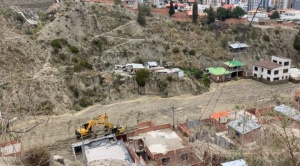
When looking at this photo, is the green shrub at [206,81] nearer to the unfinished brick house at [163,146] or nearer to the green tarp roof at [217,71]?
the green tarp roof at [217,71]

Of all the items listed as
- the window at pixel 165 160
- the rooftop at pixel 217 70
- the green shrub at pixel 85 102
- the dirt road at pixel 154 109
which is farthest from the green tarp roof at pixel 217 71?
the window at pixel 165 160

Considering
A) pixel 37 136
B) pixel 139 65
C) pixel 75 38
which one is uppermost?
pixel 75 38

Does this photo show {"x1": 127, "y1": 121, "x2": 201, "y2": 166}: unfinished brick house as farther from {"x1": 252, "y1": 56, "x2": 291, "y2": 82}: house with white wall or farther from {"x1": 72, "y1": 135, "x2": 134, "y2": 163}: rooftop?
{"x1": 252, "y1": 56, "x2": 291, "y2": 82}: house with white wall

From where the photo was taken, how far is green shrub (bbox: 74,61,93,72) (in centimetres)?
2221

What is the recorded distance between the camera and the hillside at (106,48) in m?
20.9

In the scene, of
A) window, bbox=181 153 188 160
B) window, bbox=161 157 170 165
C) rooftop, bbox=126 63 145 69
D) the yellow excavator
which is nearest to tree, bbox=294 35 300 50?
rooftop, bbox=126 63 145 69

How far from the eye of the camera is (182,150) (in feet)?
40.7

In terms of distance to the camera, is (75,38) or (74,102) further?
(75,38)

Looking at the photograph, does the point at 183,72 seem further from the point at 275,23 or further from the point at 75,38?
the point at 275,23

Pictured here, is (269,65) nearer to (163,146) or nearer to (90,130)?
(163,146)

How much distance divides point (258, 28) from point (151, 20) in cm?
1220

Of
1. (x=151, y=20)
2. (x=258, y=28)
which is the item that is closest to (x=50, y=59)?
(x=151, y=20)

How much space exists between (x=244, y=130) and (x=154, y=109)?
7480mm

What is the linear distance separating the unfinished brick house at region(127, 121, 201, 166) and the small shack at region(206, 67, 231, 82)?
11.9 metres
